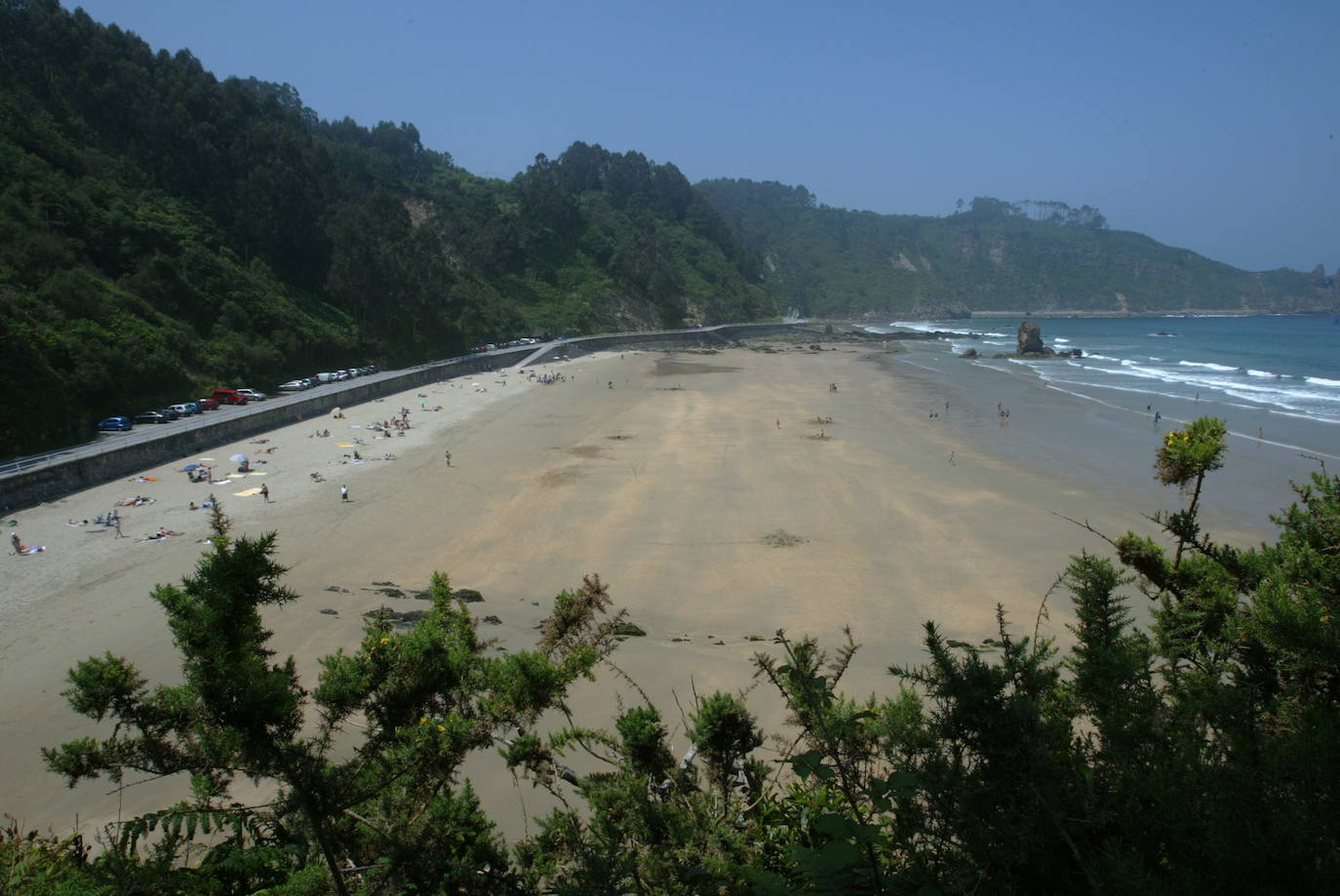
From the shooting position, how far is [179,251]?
40.8 m

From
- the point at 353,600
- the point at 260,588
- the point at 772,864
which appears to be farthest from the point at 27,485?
the point at 772,864

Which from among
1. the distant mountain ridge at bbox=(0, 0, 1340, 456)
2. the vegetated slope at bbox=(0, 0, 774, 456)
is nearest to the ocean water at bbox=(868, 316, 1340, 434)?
the distant mountain ridge at bbox=(0, 0, 1340, 456)

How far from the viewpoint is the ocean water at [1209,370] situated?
37.9 metres

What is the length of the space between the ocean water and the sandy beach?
788cm

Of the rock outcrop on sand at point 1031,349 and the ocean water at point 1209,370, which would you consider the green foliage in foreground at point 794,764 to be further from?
the rock outcrop on sand at point 1031,349

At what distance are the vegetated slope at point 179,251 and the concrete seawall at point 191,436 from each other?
3.31 meters

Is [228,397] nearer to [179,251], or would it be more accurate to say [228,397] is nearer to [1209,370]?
[179,251]

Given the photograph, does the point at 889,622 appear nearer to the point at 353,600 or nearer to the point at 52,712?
the point at 353,600

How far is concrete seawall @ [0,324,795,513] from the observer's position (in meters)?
21.2

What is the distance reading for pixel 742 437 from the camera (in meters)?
31.5

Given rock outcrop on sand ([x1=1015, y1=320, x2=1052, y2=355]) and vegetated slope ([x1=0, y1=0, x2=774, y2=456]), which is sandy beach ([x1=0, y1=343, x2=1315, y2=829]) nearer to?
vegetated slope ([x1=0, y1=0, x2=774, y2=456])

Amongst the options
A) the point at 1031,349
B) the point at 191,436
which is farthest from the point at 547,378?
the point at 1031,349

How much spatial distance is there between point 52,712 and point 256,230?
1804 inches

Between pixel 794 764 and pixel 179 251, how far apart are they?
160ft
